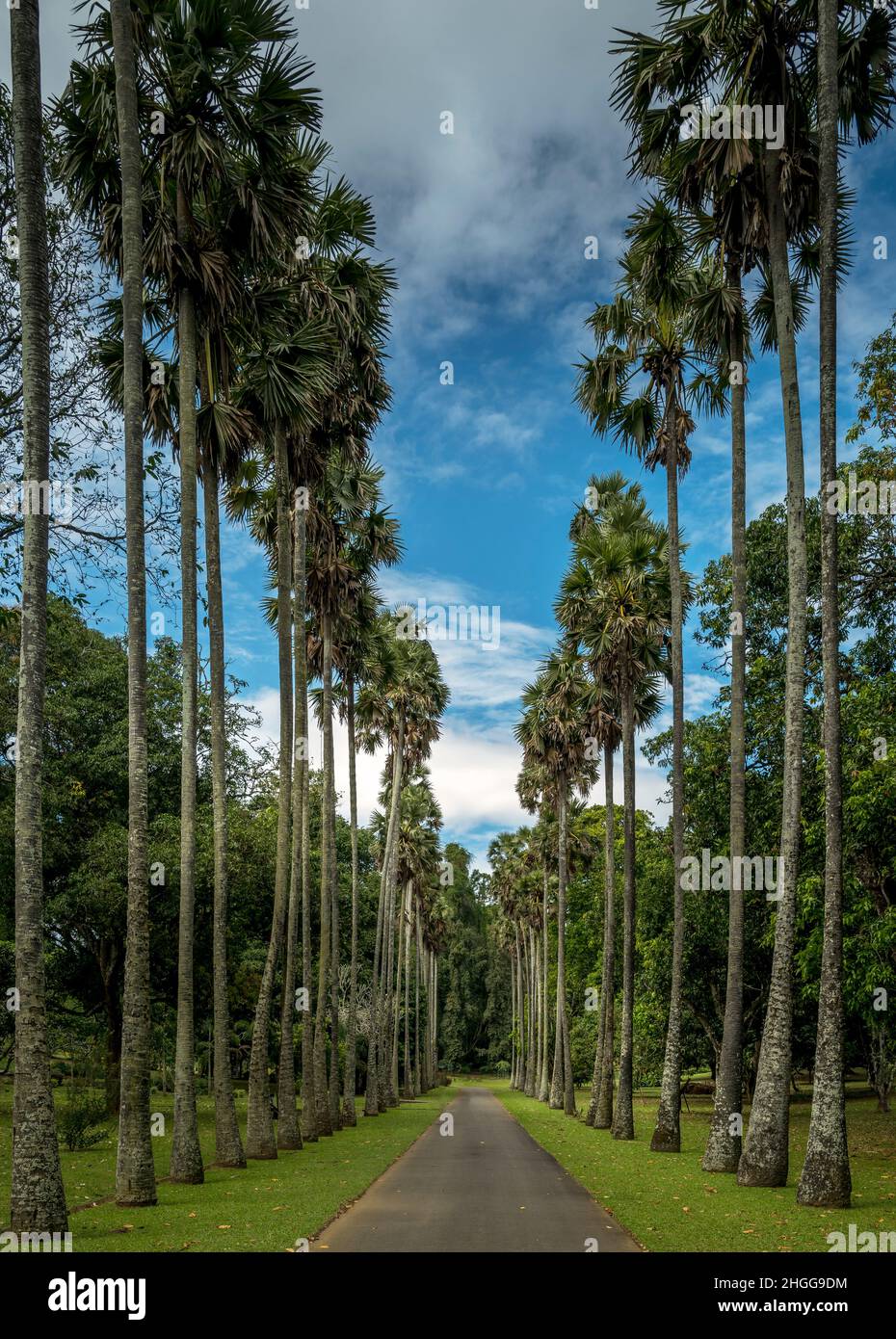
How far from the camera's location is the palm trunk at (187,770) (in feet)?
54.4

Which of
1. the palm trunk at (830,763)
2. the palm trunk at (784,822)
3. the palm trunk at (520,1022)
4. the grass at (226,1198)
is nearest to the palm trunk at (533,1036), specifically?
the palm trunk at (520,1022)

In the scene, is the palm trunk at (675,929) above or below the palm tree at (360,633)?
below

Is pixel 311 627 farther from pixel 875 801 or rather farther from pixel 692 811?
pixel 875 801

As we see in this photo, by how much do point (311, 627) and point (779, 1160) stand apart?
20.1 meters

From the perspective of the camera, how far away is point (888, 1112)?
31797 mm

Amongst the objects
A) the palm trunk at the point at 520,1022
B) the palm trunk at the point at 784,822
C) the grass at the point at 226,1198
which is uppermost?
the palm trunk at the point at 784,822

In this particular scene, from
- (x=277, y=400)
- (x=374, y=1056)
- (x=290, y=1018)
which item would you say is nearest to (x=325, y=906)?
(x=290, y=1018)

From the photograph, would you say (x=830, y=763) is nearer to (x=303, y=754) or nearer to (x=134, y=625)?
(x=134, y=625)

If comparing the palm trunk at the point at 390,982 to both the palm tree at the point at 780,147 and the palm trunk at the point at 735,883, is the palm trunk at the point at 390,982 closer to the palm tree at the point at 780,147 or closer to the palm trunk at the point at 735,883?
the palm trunk at the point at 735,883

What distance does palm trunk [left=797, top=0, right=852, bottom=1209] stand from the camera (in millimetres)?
13680

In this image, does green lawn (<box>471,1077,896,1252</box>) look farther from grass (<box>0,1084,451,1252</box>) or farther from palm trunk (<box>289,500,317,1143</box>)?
palm trunk (<box>289,500,317,1143</box>)

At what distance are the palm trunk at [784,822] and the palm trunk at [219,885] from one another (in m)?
8.98

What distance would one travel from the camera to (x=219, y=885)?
19.0m
